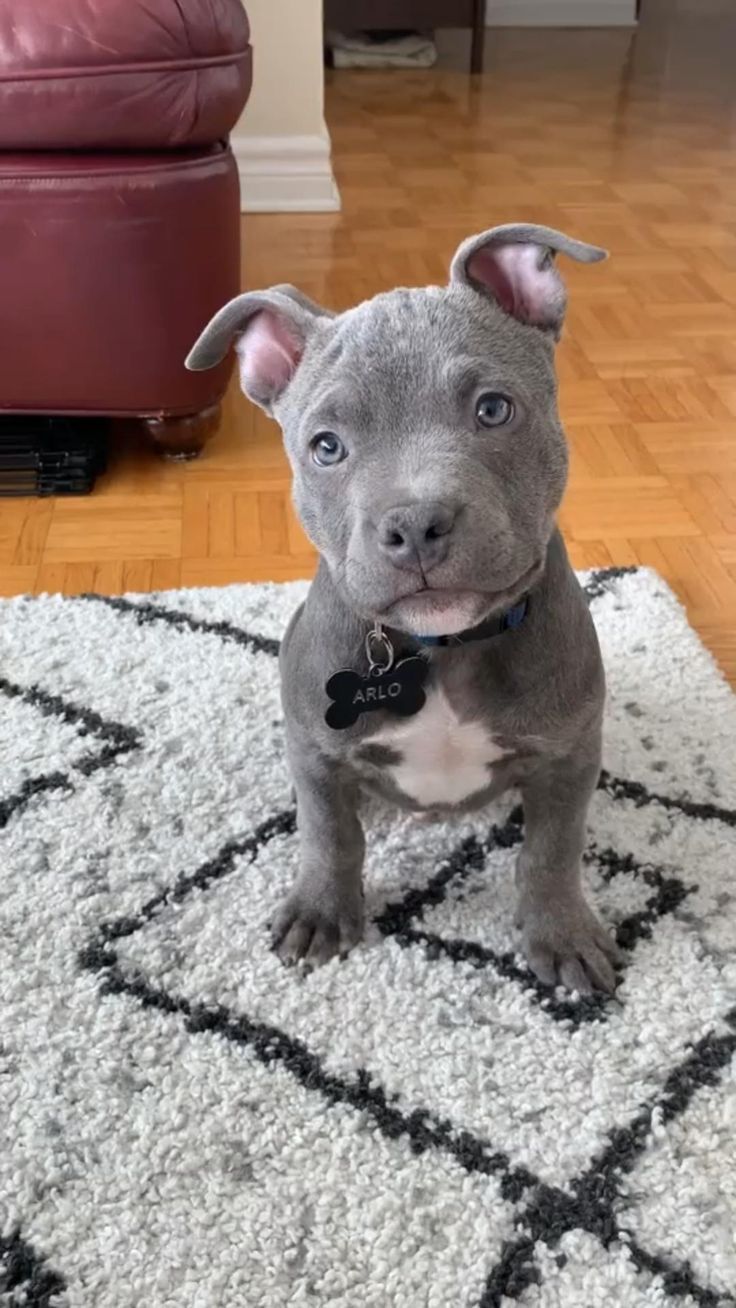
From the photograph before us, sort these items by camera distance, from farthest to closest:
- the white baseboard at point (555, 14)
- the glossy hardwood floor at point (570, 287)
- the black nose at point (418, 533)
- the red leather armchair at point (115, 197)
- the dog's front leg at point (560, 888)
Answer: the white baseboard at point (555, 14) → the glossy hardwood floor at point (570, 287) → the red leather armchair at point (115, 197) → the dog's front leg at point (560, 888) → the black nose at point (418, 533)

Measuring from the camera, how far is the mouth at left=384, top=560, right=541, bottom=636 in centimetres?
105

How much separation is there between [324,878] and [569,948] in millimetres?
270

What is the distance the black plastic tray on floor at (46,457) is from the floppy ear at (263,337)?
114 centimetres

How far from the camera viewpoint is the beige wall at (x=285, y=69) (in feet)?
12.0

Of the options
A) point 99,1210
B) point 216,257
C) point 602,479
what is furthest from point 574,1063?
point 216,257

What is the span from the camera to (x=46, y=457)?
2.39 m

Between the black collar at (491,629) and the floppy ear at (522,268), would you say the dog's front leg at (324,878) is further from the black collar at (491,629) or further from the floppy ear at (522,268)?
the floppy ear at (522,268)

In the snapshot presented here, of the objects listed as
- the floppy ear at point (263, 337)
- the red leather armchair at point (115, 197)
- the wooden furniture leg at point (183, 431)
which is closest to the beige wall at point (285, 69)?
the red leather armchair at point (115, 197)

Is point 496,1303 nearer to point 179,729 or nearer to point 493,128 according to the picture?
point 179,729

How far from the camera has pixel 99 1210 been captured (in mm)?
1095

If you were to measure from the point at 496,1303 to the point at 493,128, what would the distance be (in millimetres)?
4754

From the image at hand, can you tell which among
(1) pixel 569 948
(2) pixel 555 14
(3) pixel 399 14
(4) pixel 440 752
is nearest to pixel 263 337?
(4) pixel 440 752

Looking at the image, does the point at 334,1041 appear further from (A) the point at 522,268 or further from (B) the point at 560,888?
(A) the point at 522,268

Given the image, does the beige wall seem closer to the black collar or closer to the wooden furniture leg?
the wooden furniture leg
